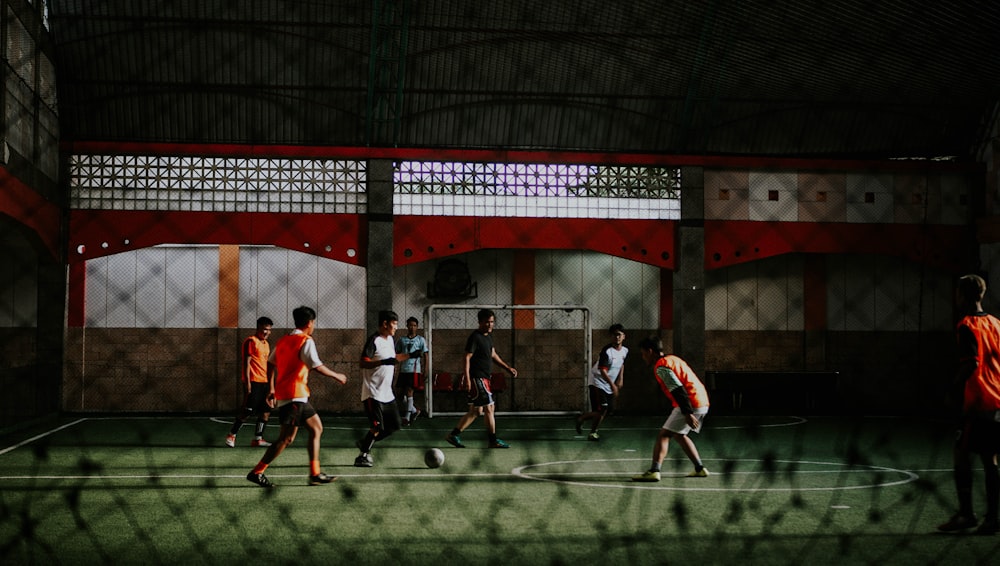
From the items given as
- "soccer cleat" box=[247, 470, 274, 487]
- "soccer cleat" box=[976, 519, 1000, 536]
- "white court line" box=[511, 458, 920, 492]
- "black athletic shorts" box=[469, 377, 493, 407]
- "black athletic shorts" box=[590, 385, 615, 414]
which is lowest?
"white court line" box=[511, 458, 920, 492]

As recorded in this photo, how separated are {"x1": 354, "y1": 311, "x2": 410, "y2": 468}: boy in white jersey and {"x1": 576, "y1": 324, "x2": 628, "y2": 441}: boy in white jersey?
3073mm

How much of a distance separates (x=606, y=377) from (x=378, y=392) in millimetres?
3310

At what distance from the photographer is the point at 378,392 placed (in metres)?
8.86

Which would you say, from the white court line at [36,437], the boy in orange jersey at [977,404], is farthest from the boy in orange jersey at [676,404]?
the white court line at [36,437]

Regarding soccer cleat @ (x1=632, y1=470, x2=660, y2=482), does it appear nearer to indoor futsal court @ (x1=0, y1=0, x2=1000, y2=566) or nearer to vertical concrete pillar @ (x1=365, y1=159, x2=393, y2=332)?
indoor futsal court @ (x1=0, y1=0, x2=1000, y2=566)

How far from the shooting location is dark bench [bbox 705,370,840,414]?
635 inches

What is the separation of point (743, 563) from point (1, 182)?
32.0ft

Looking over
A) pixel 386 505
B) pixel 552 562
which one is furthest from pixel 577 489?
pixel 552 562

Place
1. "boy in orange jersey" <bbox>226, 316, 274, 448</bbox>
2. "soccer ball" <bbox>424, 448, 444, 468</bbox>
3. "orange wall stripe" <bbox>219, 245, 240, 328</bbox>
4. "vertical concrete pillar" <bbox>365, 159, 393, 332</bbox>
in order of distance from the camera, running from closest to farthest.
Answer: "soccer ball" <bbox>424, 448, 444, 468</bbox>
"boy in orange jersey" <bbox>226, 316, 274, 448</bbox>
"orange wall stripe" <bbox>219, 245, 240, 328</bbox>
"vertical concrete pillar" <bbox>365, 159, 393, 332</bbox>

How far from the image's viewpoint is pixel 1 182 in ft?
37.4

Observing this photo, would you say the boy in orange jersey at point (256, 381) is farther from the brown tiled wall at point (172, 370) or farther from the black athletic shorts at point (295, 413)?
the brown tiled wall at point (172, 370)

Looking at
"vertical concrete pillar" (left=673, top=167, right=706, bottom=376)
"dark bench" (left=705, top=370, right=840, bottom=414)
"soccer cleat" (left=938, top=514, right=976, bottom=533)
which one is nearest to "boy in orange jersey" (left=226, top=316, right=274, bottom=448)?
"soccer cleat" (left=938, top=514, right=976, bottom=533)

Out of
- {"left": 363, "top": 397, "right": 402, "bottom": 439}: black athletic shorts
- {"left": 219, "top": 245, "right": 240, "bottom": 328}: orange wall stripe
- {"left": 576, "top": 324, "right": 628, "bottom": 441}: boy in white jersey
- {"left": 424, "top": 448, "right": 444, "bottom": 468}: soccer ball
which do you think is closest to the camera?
{"left": 424, "top": 448, "right": 444, "bottom": 468}: soccer ball

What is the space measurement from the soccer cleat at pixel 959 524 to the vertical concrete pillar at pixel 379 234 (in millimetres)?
10720
